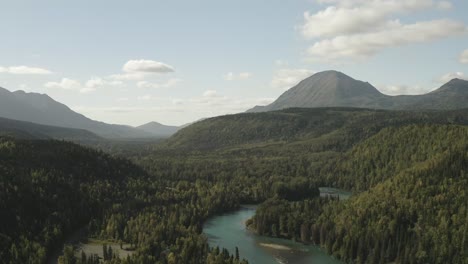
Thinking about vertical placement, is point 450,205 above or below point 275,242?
above

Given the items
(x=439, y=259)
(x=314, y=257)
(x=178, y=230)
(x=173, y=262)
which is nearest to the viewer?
(x=173, y=262)

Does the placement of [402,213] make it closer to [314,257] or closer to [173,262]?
[314,257]

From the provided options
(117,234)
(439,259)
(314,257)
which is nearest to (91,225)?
(117,234)

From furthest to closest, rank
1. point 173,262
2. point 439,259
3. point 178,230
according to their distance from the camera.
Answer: point 178,230 → point 439,259 → point 173,262

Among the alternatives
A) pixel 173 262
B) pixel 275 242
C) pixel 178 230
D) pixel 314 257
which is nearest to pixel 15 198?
pixel 178 230

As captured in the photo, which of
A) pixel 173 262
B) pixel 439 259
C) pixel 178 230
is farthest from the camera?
pixel 178 230

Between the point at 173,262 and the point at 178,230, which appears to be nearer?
the point at 173,262

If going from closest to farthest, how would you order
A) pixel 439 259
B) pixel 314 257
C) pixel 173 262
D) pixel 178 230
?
pixel 173 262
pixel 439 259
pixel 314 257
pixel 178 230

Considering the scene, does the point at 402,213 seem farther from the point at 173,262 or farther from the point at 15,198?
the point at 15,198

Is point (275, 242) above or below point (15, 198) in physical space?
below
